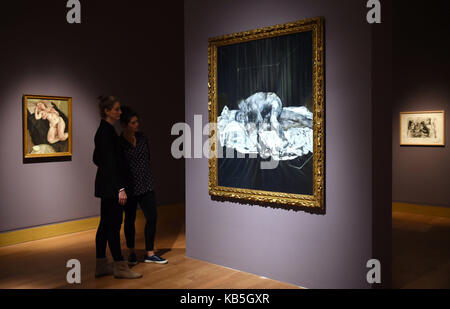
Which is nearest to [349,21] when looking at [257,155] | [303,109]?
[303,109]

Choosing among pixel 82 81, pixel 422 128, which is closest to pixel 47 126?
pixel 82 81

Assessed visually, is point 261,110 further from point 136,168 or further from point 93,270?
point 93,270

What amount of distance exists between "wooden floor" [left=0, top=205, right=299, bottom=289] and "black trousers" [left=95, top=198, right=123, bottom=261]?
13.4 inches

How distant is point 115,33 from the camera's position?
24.5 ft

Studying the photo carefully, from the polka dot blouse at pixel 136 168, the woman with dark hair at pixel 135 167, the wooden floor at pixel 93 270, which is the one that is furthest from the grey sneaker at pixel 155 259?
the polka dot blouse at pixel 136 168

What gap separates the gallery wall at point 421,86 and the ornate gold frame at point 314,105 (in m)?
5.36

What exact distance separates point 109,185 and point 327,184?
87.2 inches

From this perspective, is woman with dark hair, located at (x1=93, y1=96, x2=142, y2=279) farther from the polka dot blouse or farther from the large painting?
the large painting

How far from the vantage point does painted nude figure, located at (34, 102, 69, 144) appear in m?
6.41

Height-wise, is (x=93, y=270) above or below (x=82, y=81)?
below

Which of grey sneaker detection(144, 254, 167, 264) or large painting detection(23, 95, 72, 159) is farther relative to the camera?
large painting detection(23, 95, 72, 159)

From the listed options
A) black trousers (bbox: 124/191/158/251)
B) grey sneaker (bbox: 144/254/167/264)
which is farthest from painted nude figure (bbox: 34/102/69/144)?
grey sneaker (bbox: 144/254/167/264)

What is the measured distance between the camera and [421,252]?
5.68 meters

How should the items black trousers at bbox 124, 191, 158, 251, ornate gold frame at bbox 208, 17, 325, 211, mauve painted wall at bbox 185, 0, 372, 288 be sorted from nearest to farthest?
mauve painted wall at bbox 185, 0, 372, 288, ornate gold frame at bbox 208, 17, 325, 211, black trousers at bbox 124, 191, 158, 251
